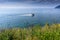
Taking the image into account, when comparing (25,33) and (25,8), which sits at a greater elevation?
(25,33)

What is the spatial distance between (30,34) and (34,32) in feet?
0.34

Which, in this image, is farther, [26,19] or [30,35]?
[26,19]

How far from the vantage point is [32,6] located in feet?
41.3

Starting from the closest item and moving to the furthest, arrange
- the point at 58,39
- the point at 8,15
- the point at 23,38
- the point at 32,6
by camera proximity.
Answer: the point at 58,39 < the point at 23,38 < the point at 8,15 < the point at 32,6

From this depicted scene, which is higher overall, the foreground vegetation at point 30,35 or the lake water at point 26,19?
the foreground vegetation at point 30,35

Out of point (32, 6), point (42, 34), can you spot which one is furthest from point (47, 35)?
point (32, 6)

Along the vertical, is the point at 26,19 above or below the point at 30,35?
below

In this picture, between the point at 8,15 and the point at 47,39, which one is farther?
the point at 8,15

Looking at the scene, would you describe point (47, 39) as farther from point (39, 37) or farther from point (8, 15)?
point (8, 15)

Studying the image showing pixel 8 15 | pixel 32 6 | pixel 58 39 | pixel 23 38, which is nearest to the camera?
pixel 58 39

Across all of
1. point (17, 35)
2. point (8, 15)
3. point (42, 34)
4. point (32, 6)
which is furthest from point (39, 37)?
point (32, 6)

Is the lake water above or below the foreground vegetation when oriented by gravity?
below

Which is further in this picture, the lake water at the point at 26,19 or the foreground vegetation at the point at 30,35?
the lake water at the point at 26,19

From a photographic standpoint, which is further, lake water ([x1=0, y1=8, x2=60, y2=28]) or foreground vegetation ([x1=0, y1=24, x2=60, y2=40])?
lake water ([x1=0, y1=8, x2=60, y2=28])
